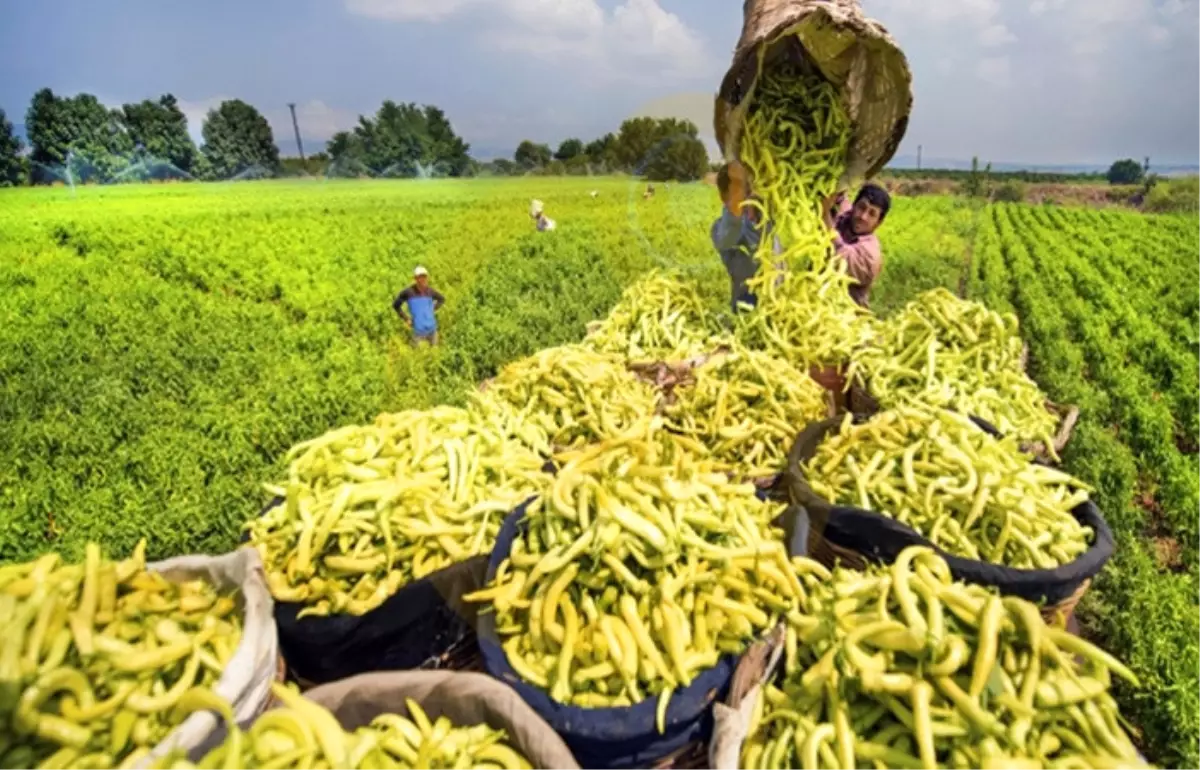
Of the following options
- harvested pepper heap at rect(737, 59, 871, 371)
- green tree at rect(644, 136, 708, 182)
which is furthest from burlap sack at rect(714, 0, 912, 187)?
green tree at rect(644, 136, 708, 182)

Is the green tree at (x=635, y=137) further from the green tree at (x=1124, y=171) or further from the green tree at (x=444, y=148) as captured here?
the green tree at (x=1124, y=171)

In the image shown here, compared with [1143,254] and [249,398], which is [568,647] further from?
[1143,254]

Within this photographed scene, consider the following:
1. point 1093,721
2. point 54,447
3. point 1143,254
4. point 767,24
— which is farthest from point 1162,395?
point 1143,254

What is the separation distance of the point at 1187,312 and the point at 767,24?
587 inches

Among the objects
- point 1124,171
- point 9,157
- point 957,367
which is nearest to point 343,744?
point 957,367

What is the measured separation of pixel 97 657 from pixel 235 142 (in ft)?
327

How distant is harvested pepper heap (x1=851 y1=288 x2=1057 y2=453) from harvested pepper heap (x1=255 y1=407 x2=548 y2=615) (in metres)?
2.75

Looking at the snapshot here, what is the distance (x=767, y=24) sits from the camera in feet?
17.2

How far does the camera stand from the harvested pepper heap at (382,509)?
9.45 feet

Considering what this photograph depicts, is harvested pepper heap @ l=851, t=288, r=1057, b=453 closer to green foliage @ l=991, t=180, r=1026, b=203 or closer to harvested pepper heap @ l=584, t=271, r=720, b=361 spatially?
harvested pepper heap @ l=584, t=271, r=720, b=361

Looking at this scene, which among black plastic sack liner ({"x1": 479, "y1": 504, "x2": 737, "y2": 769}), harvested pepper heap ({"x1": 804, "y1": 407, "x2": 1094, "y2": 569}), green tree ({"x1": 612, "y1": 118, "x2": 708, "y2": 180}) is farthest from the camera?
green tree ({"x1": 612, "y1": 118, "x2": 708, "y2": 180})

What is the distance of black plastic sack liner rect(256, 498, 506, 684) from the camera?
2.73 m

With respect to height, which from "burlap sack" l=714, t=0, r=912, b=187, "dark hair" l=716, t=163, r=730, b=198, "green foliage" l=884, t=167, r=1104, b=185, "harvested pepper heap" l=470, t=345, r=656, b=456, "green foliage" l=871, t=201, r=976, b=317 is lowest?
"green foliage" l=884, t=167, r=1104, b=185

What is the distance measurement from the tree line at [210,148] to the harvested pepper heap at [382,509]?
144 ft
